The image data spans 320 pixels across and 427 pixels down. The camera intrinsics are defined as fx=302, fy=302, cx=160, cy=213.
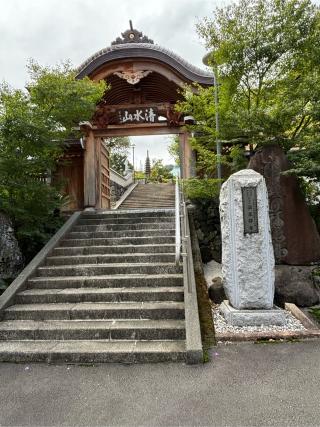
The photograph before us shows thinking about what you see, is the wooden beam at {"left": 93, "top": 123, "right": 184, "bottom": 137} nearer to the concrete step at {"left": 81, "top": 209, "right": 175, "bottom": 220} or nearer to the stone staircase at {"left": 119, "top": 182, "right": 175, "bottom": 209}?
the concrete step at {"left": 81, "top": 209, "right": 175, "bottom": 220}

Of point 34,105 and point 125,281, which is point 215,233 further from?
point 34,105

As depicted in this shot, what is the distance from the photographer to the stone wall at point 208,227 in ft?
24.3

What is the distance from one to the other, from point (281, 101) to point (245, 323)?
4685 millimetres

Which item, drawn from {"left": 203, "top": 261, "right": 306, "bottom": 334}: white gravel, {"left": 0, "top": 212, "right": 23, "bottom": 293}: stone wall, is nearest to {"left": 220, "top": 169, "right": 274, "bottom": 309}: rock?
{"left": 203, "top": 261, "right": 306, "bottom": 334}: white gravel

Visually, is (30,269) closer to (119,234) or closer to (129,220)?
(119,234)

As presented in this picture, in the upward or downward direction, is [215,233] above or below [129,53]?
below

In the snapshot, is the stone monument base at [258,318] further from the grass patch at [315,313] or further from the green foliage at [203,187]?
the green foliage at [203,187]

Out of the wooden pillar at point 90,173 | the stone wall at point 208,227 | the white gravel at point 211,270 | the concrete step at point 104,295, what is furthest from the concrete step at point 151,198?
the concrete step at point 104,295

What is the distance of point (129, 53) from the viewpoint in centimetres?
911

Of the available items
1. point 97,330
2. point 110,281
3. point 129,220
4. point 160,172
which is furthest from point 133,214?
point 160,172

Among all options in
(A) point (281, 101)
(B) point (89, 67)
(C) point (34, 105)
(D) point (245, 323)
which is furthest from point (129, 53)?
(D) point (245, 323)

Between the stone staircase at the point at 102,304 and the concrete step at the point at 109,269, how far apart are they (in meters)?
0.02

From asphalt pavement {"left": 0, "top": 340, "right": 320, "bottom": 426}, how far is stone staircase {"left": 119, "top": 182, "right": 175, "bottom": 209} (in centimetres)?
909

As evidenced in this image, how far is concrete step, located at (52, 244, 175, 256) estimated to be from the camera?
20.6 ft
